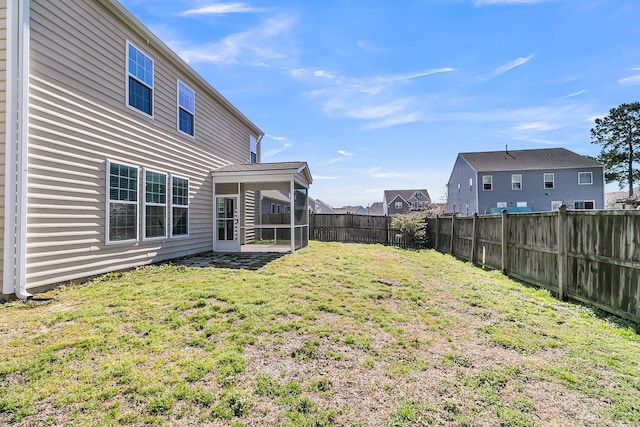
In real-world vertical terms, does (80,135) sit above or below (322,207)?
below

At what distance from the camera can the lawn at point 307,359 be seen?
85.3 inches

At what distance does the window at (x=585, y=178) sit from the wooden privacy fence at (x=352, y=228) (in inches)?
881

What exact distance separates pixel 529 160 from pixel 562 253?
91.8 feet

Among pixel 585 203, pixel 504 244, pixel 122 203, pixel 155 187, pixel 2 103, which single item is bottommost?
pixel 504 244

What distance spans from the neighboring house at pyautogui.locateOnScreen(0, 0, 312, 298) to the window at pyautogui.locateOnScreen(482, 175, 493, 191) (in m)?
23.5

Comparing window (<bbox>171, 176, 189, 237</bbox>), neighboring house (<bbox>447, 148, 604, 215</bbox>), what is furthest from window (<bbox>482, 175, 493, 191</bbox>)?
window (<bbox>171, 176, 189, 237</bbox>)

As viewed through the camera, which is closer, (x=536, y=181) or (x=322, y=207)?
(x=536, y=181)

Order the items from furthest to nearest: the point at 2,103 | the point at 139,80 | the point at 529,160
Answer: the point at 529,160 < the point at 139,80 < the point at 2,103

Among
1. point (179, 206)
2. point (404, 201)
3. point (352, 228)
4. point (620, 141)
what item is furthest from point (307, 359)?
point (404, 201)

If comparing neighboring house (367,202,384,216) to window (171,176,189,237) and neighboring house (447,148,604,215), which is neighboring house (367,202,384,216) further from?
window (171,176,189,237)

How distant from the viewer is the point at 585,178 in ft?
84.6

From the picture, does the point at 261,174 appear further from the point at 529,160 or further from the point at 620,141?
the point at 620,141

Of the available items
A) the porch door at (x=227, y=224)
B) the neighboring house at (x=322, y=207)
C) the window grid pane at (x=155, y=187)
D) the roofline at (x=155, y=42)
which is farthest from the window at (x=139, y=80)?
the neighboring house at (x=322, y=207)

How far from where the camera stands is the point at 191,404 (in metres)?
2.24
